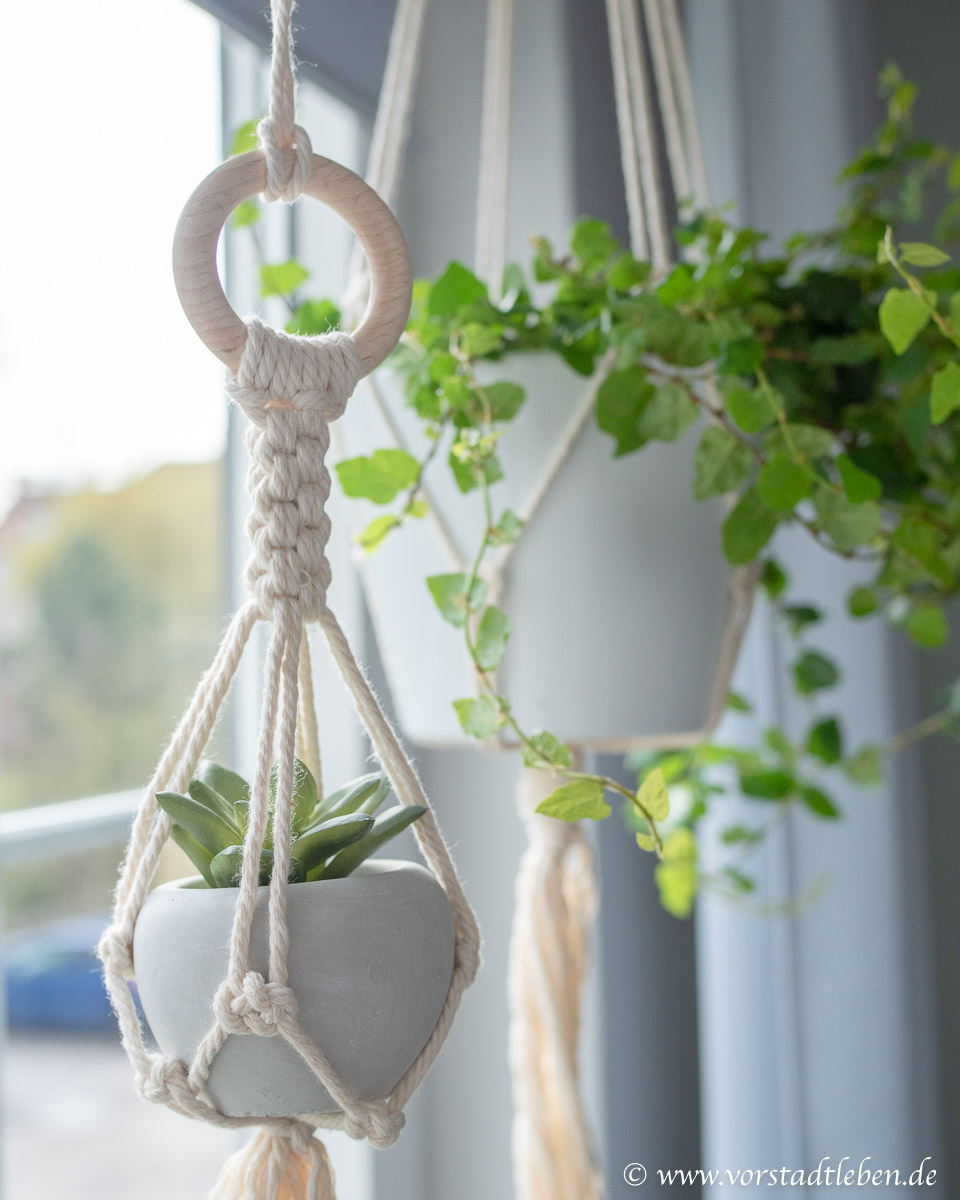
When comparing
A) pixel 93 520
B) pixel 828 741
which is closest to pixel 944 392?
pixel 828 741

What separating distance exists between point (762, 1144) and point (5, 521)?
1.25 meters

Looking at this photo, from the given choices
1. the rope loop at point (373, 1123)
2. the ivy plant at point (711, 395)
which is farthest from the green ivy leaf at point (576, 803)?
the rope loop at point (373, 1123)

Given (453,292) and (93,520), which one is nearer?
(453,292)

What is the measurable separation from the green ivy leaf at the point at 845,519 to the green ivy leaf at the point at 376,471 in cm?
21

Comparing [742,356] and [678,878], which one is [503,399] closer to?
[742,356]

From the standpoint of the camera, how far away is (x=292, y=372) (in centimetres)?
31

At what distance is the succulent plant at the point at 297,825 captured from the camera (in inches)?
12.0

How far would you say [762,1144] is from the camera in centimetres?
108

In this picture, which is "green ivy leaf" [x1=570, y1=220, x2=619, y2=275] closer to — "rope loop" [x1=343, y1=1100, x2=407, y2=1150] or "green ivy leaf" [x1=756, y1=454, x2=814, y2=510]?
"green ivy leaf" [x1=756, y1=454, x2=814, y2=510]

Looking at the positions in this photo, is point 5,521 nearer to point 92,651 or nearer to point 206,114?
point 92,651

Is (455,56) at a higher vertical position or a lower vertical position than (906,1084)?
higher

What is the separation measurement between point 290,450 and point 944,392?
29 cm

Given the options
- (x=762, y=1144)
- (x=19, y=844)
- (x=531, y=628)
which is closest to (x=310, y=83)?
(x=531, y=628)

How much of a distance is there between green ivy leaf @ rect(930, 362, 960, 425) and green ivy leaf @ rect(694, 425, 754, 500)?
0.09 metres
